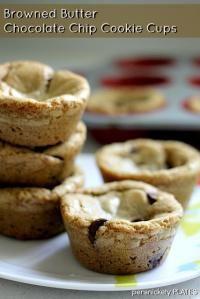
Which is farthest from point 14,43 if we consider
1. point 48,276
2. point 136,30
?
point 48,276

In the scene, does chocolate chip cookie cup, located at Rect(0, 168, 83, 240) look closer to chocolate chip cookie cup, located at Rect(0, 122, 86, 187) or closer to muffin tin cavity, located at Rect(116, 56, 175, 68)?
chocolate chip cookie cup, located at Rect(0, 122, 86, 187)

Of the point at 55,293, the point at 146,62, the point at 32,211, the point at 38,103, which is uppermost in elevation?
the point at 38,103

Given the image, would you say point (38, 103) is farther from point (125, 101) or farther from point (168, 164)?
point (125, 101)

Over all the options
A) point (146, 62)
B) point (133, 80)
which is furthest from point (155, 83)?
point (146, 62)

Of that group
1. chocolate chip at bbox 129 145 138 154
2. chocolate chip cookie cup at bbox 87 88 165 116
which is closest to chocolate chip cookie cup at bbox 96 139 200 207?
chocolate chip at bbox 129 145 138 154

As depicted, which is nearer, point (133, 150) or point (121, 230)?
point (121, 230)

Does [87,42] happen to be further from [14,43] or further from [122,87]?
[122,87]

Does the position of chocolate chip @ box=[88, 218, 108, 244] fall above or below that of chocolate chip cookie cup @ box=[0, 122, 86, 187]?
below

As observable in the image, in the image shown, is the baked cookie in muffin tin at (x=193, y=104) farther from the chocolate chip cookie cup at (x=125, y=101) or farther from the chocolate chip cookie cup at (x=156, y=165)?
Answer: the chocolate chip cookie cup at (x=156, y=165)
